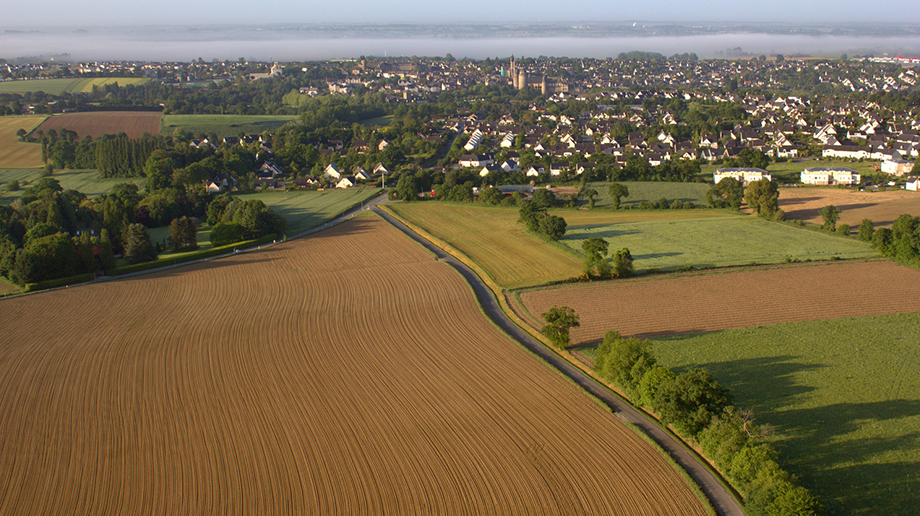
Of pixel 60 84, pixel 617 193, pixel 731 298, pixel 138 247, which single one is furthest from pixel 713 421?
pixel 60 84

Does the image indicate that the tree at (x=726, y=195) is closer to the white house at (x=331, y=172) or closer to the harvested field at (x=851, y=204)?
the harvested field at (x=851, y=204)

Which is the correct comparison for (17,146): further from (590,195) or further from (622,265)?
(622,265)

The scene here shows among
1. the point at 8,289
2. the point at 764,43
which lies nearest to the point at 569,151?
the point at 8,289

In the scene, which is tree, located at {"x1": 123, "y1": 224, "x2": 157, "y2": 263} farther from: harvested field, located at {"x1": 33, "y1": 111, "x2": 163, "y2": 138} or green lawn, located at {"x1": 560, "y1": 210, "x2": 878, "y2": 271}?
harvested field, located at {"x1": 33, "y1": 111, "x2": 163, "y2": 138}

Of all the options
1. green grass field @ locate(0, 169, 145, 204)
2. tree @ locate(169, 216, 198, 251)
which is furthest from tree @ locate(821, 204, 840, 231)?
green grass field @ locate(0, 169, 145, 204)

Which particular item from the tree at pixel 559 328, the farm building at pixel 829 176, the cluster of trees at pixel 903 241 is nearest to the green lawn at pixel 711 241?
the cluster of trees at pixel 903 241

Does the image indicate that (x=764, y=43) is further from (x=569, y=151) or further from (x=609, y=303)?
(x=609, y=303)
